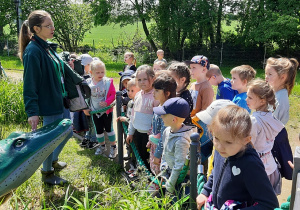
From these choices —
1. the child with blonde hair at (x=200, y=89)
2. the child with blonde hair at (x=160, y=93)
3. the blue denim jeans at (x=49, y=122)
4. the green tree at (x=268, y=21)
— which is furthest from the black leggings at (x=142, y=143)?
the green tree at (x=268, y=21)

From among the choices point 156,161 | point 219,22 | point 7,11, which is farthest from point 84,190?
point 7,11

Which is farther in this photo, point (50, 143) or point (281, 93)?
point (281, 93)

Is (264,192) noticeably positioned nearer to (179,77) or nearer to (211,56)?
(179,77)

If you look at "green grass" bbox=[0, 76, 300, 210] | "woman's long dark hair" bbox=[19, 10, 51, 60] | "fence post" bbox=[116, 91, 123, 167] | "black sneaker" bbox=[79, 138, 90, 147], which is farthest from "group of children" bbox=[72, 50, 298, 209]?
"woman's long dark hair" bbox=[19, 10, 51, 60]

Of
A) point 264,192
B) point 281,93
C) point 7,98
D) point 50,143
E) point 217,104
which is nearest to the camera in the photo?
point 264,192

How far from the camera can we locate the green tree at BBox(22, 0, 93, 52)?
20.1 metres

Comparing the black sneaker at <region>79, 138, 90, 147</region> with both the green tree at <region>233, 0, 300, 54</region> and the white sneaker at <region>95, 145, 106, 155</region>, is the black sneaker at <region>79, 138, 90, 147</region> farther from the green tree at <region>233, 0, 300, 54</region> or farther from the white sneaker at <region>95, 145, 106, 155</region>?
the green tree at <region>233, 0, 300, 54</region>

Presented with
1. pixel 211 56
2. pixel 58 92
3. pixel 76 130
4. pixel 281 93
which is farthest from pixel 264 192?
pixel 211 56

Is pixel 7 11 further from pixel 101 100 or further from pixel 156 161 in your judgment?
pixel 156 161

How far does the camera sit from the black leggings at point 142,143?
12.4 feet

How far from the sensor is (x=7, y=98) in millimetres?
Result: 6148

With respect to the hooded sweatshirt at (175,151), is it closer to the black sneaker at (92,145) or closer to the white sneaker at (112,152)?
the white sneaker at (112,152)

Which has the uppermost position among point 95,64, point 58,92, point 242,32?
point 242,32

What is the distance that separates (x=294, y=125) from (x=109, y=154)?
13.5 feet
